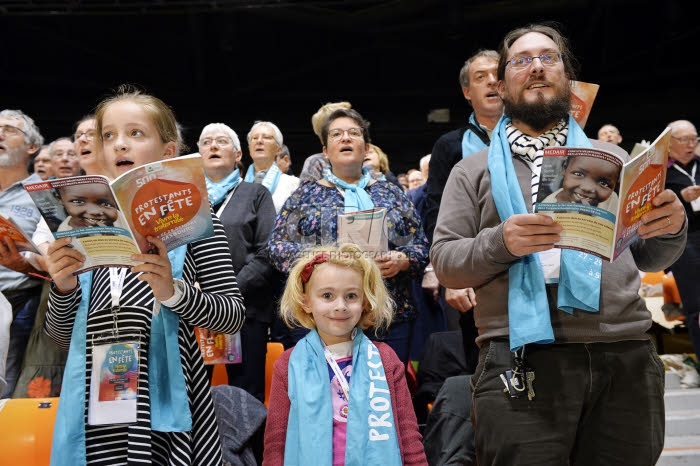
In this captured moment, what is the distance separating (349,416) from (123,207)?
2.84ft

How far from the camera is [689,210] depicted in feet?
12.2

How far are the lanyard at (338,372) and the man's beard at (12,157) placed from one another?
78.1 inches

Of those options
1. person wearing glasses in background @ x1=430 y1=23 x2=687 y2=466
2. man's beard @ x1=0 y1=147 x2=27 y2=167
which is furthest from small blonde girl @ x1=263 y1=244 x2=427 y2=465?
man's beard @ x1=0 y1=147 x2=27 y2=167

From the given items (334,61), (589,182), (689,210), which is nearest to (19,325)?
(589,182)

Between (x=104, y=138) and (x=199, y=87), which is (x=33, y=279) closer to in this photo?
(x=104, y=138)

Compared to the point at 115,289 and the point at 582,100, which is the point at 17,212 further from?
the point at 582,100

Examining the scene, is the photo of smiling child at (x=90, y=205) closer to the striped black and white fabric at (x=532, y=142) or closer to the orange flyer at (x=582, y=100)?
the striped black and white fabric at (x=532, y=142)

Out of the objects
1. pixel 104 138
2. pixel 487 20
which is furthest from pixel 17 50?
pixel 104 138

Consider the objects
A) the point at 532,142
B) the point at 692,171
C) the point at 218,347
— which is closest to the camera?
the point at 532,142

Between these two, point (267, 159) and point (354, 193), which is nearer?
point (354, 193)

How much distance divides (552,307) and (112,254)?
1.08 metres

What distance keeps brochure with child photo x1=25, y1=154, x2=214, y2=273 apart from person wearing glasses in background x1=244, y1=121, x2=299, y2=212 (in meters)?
2.39

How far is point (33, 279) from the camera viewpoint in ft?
8.95

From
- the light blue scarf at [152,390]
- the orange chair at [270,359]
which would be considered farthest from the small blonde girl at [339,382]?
the orange chair at [270,359]
